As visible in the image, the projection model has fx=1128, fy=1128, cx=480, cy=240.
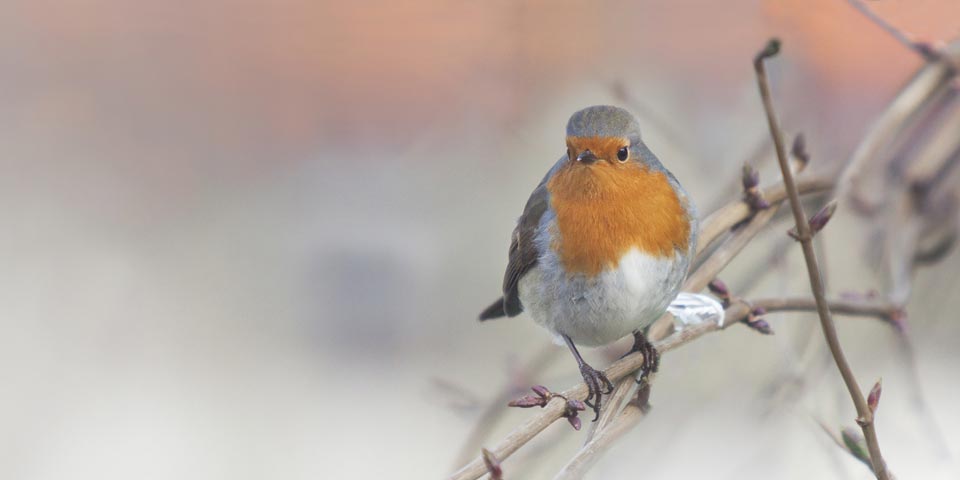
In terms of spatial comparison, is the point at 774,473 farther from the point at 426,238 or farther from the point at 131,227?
the point at 131,227

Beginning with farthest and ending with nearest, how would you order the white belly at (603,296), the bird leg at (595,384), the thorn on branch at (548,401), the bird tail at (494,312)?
the bird tail at (494,312), the white belly at (603,296), the bird leg at (595,384), the thorn on branch at (548,401)

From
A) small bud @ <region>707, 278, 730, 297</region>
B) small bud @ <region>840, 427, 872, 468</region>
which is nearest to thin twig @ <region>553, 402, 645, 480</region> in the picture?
small bud @ <region>840, 427, 872, 468</region>

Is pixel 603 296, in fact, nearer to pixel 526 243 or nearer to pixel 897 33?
pixel 526 243

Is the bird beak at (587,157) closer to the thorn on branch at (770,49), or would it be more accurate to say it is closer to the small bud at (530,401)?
the small bud at (530,401)

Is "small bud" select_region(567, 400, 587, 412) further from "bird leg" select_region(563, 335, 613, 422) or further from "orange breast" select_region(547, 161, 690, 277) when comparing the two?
"orange breast" select_region(547, 161, 690, 277)

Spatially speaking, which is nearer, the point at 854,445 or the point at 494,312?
the point at 854,445

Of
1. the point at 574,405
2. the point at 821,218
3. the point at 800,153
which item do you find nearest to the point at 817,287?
the point at 821,218

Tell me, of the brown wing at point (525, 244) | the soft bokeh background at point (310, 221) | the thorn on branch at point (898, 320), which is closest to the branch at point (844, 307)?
the thorn on branch at point (898, 320)
